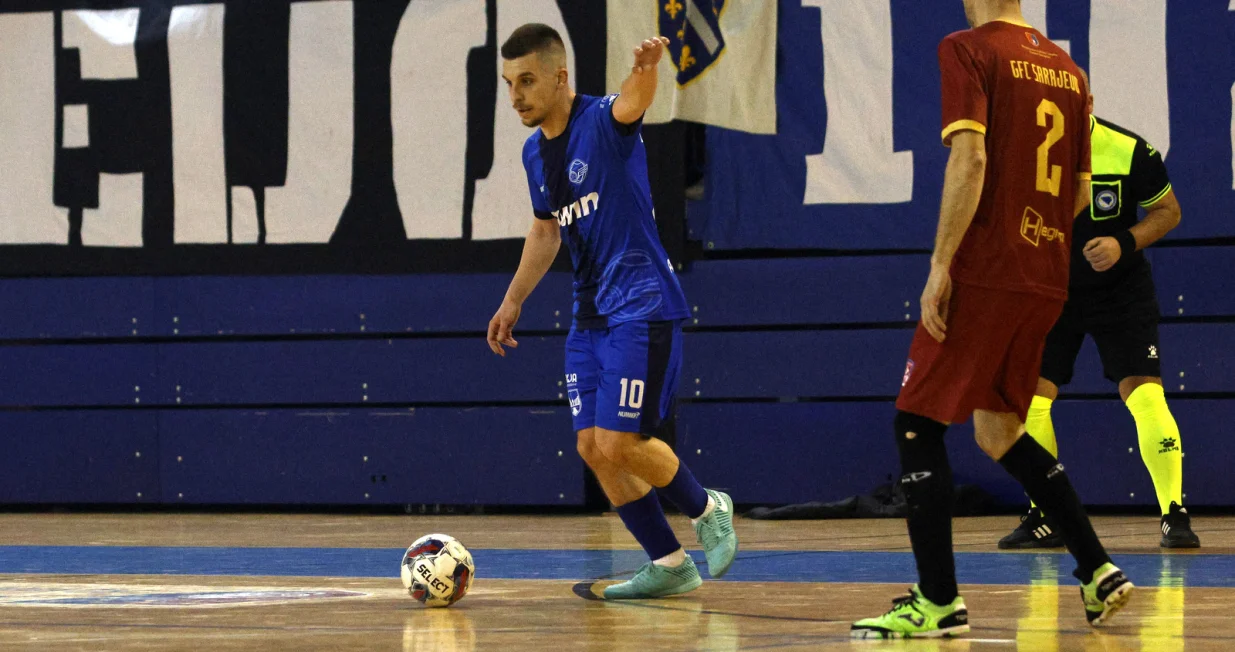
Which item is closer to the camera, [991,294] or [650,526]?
[991,294]

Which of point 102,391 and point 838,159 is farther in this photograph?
point 102,391

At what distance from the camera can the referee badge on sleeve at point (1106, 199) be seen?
7508 mm

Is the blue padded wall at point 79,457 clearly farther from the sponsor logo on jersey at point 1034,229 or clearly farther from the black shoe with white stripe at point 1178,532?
the sponsor logo on jersey at point 1034,229

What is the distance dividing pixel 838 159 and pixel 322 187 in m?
3.41

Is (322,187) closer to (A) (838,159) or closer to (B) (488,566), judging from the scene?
(A) (838,159)

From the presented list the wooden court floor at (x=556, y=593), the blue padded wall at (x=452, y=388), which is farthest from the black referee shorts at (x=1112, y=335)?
the blue padded wall at (x=452, y=388)

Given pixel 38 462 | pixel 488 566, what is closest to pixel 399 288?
pixel 38 462

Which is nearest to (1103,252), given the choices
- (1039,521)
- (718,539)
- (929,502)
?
(1039,521)

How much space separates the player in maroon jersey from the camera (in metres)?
4.20

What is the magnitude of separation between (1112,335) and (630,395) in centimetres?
312

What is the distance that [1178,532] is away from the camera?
7020 mm

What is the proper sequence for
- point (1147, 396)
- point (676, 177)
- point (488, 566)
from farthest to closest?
point (676, 177) → point (1147, 396) → point (488, 566)

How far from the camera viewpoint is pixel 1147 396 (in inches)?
287

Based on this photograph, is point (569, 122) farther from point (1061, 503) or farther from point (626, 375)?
point (1061, 503)
